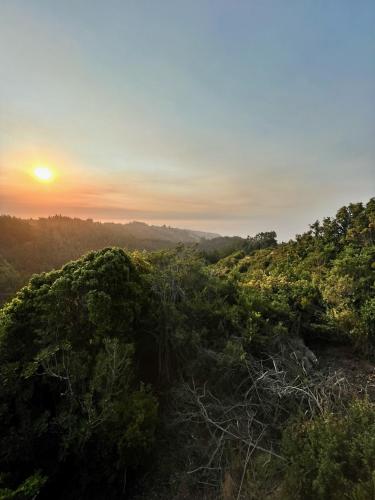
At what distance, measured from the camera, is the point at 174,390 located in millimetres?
5484

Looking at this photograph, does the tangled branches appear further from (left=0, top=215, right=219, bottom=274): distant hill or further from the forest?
(left=0, top=215, right=219, bottom=274): distant hill

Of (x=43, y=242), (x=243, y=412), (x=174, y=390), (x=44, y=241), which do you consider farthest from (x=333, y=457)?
(x=44, y=241)

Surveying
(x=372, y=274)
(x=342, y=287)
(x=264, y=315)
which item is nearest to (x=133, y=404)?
(x=264, y=315)

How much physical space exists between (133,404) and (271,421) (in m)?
2.15

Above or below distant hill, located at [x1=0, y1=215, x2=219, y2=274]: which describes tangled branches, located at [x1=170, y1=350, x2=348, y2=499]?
below

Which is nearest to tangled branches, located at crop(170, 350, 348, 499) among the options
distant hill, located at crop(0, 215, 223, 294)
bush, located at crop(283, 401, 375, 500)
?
bush, located at crop(283, 401, 375, 500)

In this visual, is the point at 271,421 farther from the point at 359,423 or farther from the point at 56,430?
the point at 56,430

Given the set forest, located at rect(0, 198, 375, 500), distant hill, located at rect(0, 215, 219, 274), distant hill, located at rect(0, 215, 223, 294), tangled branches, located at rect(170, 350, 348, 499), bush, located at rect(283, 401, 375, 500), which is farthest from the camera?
distant hill, located at rect(0, 215, 219, 274)

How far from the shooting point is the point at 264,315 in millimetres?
7469

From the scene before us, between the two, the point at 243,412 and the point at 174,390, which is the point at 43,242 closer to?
the point at 174,390

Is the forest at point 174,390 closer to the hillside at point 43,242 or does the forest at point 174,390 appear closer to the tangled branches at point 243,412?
the tangled branches at point 243,412

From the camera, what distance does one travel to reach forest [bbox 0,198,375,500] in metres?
3.81

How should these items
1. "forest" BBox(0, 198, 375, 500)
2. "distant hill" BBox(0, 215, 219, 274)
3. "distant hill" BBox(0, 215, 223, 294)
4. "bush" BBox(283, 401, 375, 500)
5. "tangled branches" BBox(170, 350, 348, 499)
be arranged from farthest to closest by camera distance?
"distant hill" BBox(0, 215, 219, 274), "distant hill" BBox(0, 215, 223, 294), "tangled branches" BBox(170, 350, 348, 499), "forest" BBox(0, 198, 375, 500), "bush" BBox(283, 401, 375, 500)

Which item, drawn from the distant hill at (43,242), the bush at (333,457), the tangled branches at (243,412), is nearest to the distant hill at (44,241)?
the distant hill at (43,242)
